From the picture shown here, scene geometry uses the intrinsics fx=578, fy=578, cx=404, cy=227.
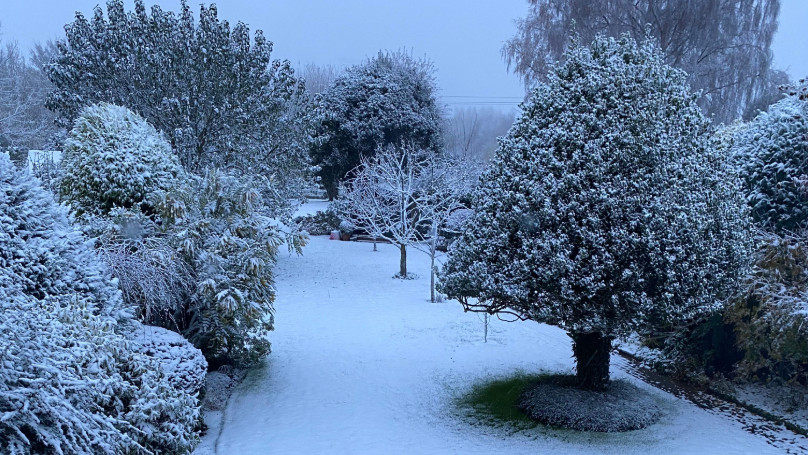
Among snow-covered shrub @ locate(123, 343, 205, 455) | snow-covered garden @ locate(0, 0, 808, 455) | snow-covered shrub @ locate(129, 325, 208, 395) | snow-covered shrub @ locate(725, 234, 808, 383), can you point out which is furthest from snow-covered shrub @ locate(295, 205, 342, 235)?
snow-covered shrub @ locate(123, 343, 205, 455)

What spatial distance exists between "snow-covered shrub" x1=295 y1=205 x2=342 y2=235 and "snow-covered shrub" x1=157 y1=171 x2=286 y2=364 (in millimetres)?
14052

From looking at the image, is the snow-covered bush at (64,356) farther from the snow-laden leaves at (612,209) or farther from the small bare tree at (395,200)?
the small bare tree at (395,200)

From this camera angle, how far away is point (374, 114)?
22.3 metres

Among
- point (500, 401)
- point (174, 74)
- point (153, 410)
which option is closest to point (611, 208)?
point (500, 401)

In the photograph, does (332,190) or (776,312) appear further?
(332,190)

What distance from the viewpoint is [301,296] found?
47.1 ft

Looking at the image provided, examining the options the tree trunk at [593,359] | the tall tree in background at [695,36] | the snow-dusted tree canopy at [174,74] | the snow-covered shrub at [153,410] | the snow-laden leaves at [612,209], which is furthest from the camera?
the tall tree in background at [695,36]

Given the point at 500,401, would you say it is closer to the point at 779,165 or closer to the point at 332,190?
the point at 779,165

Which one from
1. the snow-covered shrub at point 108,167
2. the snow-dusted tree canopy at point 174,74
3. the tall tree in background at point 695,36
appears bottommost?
the snow-covered shrub at point 108,167

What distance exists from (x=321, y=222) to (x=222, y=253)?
15.4 metres

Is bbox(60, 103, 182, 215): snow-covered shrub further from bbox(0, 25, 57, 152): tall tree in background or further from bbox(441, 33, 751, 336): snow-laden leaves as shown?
bbox(0, 25, 57, 152): tall tree in background

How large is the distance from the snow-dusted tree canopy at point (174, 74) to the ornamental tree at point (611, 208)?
8121mm

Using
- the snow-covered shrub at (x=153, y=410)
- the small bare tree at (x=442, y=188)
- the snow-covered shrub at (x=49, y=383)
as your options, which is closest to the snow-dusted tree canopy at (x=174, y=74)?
the small bare tree at (x=442, y=188)

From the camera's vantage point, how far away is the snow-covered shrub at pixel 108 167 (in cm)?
820
